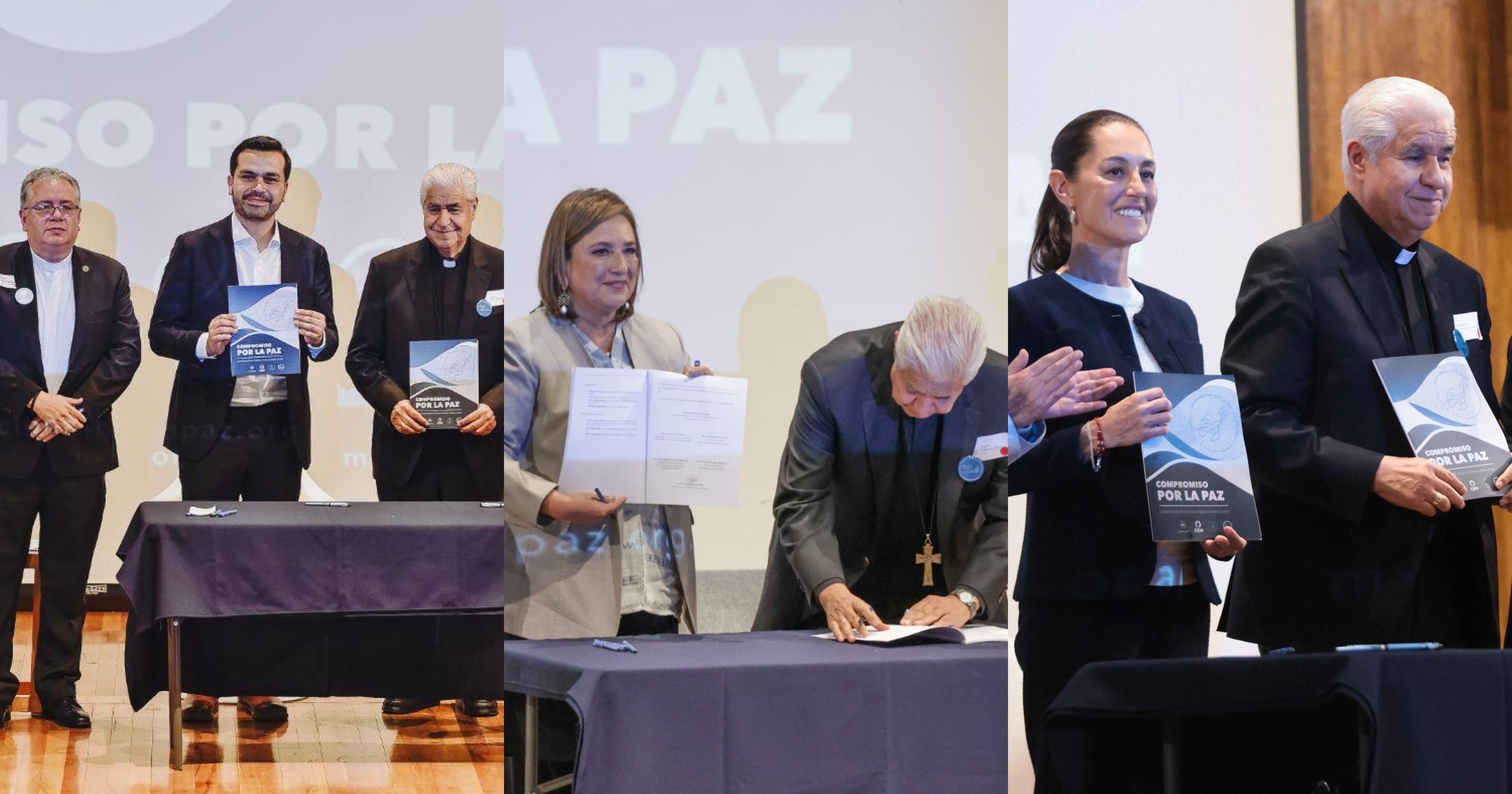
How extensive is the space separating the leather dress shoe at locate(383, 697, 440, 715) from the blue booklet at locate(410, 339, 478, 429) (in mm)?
801

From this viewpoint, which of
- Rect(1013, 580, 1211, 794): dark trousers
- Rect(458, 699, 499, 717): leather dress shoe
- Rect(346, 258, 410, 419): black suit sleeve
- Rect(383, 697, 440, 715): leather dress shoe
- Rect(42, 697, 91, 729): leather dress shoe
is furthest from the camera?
Rect(458, 699, 499, 717): leather dress shoe

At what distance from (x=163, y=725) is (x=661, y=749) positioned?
1859 mm

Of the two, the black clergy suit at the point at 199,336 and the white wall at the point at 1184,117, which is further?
the black clergy suit at the point at 199,336

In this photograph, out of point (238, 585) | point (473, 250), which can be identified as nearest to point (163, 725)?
point (238, 585)

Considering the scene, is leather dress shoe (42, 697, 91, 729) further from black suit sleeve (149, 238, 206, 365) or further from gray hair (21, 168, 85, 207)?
gray hair (21, 168, 85, 207)

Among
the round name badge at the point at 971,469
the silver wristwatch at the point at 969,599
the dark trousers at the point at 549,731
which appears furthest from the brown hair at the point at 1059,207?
the dark trousers at the point at 549,731

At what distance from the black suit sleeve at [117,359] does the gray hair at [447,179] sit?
0.80 m

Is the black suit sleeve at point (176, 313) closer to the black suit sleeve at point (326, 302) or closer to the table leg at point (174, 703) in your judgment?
the black suit sleeve at point (326, 302)

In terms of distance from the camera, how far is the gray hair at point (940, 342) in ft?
9.13

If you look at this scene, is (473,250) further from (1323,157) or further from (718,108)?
(1323,157)

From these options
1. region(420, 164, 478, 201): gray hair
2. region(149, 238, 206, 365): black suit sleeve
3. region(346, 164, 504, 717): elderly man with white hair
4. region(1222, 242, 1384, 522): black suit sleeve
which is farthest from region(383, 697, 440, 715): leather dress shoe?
region(1222, 242, 1384, 522): black suit sleeve

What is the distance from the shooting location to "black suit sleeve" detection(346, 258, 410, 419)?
3887mm

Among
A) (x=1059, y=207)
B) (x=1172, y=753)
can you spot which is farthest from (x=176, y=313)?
(x=1172, y=753)

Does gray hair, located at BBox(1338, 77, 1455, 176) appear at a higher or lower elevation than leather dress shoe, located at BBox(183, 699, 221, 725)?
higher
